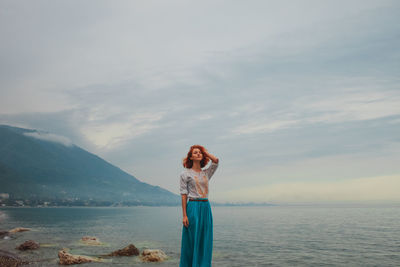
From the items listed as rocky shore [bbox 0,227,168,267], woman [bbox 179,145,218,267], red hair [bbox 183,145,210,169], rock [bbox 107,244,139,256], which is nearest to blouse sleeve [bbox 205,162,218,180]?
woman [bbox 179,145,218,267]

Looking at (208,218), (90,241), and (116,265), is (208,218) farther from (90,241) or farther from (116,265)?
(90,241)

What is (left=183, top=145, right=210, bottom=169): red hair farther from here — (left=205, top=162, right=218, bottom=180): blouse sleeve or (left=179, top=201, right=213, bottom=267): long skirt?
(left=179, top=201, right=213, bottom=267): long skirt

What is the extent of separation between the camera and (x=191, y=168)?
762cm

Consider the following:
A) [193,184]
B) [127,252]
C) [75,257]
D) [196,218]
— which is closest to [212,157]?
[193,184]

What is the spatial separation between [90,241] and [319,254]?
1920 cm

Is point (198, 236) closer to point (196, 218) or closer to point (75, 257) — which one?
point (196, 218)

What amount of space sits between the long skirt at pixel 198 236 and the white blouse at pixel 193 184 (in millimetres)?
199

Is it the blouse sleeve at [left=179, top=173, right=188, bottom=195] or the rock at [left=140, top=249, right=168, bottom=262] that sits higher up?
the blouse sleeve at [left=179, top=173, right=188, bottom=195]

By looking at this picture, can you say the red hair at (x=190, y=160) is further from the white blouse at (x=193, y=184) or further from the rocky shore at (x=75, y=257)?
the rocky shore at (x=75, y=257)

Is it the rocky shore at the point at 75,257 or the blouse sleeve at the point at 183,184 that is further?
the rocky shore at the point at 75,257

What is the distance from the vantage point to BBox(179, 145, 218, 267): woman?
286 inches

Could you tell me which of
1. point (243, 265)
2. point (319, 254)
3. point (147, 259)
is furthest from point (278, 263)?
point (147, 259)

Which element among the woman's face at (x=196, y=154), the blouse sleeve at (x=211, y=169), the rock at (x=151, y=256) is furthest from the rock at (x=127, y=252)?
the woman's face at (x=196, y=154)

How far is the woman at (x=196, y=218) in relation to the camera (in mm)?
7270
